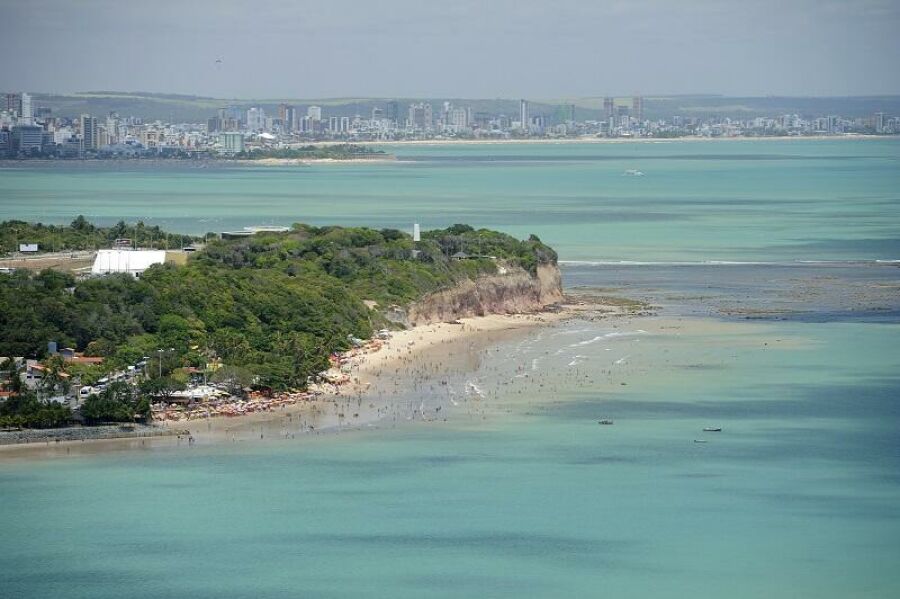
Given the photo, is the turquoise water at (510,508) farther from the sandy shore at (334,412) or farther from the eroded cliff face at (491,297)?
the eroded cliff face at (491,297)

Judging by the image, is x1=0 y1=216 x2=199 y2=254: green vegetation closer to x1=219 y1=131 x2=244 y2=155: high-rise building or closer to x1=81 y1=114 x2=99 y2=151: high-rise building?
x1=219 y1=131 x2=244 y2=155: high-rise building

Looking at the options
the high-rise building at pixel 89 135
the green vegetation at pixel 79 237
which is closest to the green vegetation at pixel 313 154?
the high-rise building at pixel 89 135

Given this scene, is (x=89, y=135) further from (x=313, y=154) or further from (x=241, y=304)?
(x=241, y=304)

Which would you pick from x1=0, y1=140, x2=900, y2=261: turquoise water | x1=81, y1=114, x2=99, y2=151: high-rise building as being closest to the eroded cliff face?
x1=0, y1=140, x2=900, y2=261: turquoise water

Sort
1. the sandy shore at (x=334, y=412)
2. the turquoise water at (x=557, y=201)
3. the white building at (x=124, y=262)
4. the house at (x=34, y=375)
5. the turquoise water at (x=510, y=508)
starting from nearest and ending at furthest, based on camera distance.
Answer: the turquoise water at (x=510, y=508)
the sandy shore at (x=334, y=412)
the house at (x=34, y=375)
the white building at (x=124, y=262)
the turquoise water at (x=557, y=201)

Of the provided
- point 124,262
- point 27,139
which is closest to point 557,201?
point 124,262

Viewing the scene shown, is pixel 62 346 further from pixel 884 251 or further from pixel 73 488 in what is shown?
pixel 884 251
